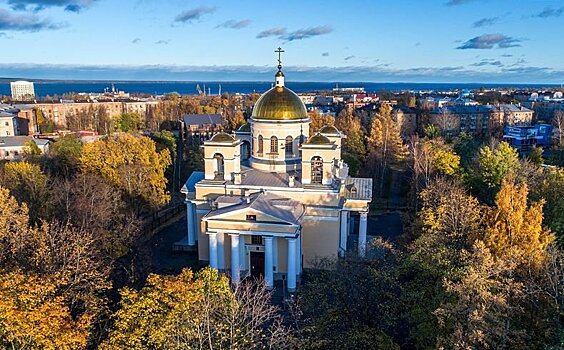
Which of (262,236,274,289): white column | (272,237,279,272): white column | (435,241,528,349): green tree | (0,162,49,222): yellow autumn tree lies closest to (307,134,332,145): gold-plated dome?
(272,237,279,272): white column

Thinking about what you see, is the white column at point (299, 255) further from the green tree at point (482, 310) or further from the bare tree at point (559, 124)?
the bare tree at point (559, 124)

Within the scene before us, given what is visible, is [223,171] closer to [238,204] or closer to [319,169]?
[238,204]

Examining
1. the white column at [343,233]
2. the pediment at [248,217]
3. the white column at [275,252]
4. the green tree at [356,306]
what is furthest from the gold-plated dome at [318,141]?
the green tree at [356,306]

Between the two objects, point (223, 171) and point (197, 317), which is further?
point (223, 171)

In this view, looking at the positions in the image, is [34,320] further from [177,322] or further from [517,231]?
[517,231]

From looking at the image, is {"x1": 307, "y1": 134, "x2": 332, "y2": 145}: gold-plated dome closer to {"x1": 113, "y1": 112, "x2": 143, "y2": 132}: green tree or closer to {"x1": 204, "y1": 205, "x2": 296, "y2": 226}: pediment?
{"x1": 204, "y1": 205, "x2": 296, "y2": 226}: pediment

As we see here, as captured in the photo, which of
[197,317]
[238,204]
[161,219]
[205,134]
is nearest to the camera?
[197,317]

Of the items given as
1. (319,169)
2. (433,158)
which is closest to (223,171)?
(319,169)

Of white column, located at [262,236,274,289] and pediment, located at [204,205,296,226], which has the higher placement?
pediment, located at [204,205,296,226]
